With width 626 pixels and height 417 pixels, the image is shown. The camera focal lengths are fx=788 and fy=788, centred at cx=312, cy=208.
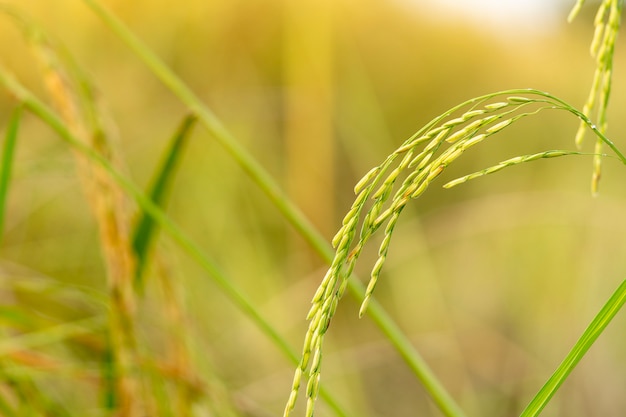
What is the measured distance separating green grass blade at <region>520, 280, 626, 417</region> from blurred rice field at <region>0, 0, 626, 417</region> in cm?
69

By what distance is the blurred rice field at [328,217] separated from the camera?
1866 millimetres

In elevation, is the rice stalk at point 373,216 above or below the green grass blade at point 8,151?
below

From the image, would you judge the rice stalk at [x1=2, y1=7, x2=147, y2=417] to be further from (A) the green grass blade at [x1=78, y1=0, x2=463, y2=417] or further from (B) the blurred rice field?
(B) the blurred rice field

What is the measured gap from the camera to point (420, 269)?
7.12 ft

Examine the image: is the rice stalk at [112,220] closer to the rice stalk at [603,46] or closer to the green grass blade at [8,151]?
the green grass blade at [8,151]

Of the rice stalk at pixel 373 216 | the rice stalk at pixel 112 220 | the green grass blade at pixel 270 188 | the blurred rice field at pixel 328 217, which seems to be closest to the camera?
the rice stalk at pixel 373 216

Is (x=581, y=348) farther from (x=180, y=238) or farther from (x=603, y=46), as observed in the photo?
(x=180, y=238)

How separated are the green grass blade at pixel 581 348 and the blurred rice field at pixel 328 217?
27.2 inches

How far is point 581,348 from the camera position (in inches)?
12.9

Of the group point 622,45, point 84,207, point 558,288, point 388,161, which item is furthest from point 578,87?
point 388,161

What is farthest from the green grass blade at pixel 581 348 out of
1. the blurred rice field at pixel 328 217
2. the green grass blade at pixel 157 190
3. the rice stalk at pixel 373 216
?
the blurred rice field at pixel 328 217

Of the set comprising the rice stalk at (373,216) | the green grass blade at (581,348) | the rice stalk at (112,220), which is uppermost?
the rice stalk at (112,220)

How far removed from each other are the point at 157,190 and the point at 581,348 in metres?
0.41

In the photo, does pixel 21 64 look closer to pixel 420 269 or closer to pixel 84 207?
pixel 84 207
